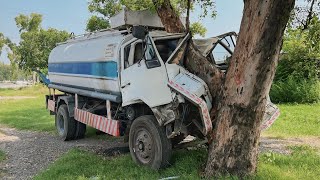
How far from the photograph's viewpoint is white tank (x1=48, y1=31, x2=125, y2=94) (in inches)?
316

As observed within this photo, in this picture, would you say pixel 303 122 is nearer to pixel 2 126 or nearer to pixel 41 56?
pixel 2 126

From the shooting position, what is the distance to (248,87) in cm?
550

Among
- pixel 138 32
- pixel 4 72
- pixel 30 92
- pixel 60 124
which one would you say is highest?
pixel 138 32

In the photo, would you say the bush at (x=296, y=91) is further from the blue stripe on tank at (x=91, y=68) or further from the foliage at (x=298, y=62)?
the blue stripe on tank at (x=91, y=68)

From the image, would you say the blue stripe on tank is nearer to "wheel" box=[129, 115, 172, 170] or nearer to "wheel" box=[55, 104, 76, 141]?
"wheel" box=[55, 104, 76, 141]

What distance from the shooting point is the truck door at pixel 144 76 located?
21.5 ft

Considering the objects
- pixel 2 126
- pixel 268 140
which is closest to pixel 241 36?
pixel 268 140

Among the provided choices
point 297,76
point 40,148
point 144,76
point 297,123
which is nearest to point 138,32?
point 144,76

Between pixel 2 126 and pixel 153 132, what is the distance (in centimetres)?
1015

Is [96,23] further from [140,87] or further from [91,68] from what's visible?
[140,87]

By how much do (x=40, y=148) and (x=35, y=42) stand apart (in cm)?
4202

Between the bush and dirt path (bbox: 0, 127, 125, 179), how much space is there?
10842 mm

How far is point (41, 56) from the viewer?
158 ft

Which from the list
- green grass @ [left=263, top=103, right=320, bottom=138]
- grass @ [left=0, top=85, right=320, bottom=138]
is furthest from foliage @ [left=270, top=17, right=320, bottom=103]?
green grass @ [left=263, top=103, right=320, bottom=138]
